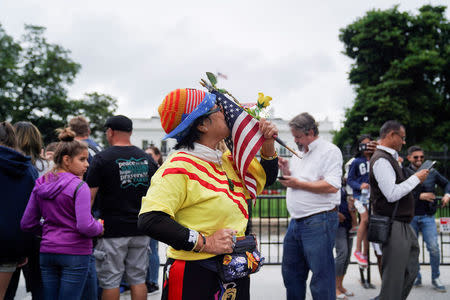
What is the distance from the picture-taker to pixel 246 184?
86.4 inches

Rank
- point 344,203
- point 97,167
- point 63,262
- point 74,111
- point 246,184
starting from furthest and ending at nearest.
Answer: point 74,111 < point 344,203 < point 97,167 < point 63,262 < point 246,184

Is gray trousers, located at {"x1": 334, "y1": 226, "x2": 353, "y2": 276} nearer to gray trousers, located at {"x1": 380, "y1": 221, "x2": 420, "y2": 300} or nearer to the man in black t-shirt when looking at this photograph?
gray trousers, located at {"x1": 380, "y1": 221, "x2": 420, "y2": 300}

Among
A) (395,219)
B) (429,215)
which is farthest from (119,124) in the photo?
(429,215)

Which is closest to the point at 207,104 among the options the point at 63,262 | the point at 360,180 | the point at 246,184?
the point at 246,184

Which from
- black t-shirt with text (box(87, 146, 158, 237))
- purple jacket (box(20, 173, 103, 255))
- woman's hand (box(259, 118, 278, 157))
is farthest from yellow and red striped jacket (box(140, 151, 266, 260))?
black t-shirt with text (box(87, 146, 158, 237))

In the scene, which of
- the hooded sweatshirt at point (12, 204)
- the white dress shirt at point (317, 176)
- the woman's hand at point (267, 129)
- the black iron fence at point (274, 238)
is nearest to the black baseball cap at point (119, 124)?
the hooded sweatshirt at point (12, 204)

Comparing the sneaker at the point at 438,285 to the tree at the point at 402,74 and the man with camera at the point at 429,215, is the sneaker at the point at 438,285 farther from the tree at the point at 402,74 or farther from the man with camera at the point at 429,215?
the tree at the point at 402,74

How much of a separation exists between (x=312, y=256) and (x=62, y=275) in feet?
6.80

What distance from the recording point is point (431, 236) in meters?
5.52

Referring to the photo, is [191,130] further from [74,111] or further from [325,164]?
[74,111]

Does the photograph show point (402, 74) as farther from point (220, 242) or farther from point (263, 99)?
point (220, 242)

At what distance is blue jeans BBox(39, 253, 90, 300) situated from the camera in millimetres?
2906

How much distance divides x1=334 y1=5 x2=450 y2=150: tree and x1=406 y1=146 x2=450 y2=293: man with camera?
1838cm

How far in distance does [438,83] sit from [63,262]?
27.6 metres
